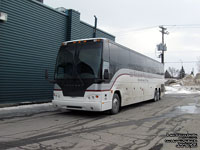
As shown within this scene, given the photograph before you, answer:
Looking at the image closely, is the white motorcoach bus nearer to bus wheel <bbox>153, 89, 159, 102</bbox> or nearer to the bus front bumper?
the bus front bumper

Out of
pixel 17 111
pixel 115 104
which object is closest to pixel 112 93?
pixel 115 104

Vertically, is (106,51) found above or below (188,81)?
above

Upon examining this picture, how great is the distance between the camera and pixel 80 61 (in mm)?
8281

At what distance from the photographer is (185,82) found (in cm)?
5109

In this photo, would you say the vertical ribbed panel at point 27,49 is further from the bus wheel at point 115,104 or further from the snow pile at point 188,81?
the snow pile at point 188,81

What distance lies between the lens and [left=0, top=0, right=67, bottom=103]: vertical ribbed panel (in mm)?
11102

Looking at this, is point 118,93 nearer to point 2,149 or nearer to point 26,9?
point 2,149

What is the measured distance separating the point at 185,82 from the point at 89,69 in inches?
1916

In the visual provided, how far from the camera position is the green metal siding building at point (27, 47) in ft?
36.4

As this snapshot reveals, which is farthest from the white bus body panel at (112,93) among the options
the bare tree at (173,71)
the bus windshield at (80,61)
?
the bare tree at (173,71)

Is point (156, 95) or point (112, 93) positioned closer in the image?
point (112, 93)

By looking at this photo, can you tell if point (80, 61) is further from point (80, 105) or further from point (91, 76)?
point (80, 105)

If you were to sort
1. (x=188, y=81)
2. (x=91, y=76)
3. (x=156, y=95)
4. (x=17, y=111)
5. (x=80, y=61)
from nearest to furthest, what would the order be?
(x=91, y=76) → (x=80, y=61) → (x=17, y=111) → (x=156, y=95) → (x=188, y=81)

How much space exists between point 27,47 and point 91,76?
6.24 metres
